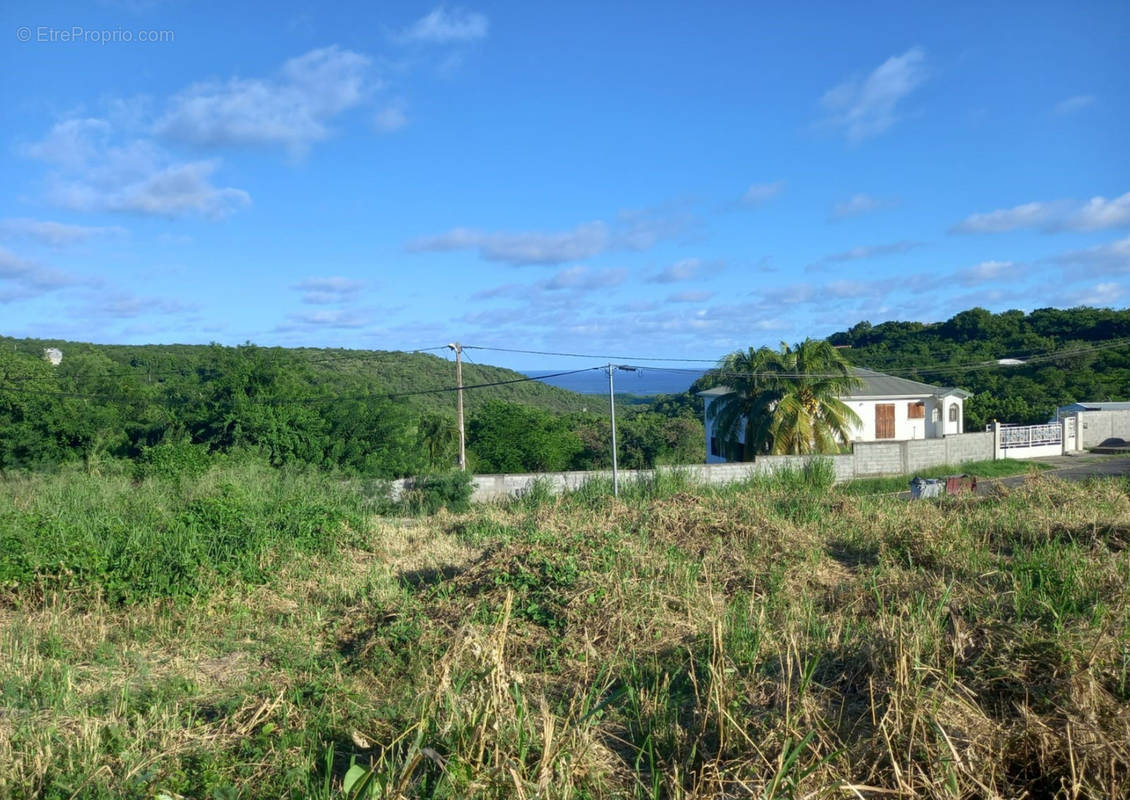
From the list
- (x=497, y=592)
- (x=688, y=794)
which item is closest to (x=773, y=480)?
(x=497, y=592)

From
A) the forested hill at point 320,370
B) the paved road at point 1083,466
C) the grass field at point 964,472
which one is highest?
the forested hill at point 320,370

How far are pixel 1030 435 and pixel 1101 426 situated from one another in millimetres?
5544

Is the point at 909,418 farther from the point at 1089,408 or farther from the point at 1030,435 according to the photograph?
the point at 1089,408

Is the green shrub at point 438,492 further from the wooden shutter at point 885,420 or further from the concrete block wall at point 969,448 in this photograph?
the wooden shutter at point 885,420

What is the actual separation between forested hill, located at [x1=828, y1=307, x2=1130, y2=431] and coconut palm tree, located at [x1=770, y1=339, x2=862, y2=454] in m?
14.1

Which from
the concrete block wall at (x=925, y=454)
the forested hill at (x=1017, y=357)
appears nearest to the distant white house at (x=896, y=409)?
the concrete block wall at (x=925, y=454)

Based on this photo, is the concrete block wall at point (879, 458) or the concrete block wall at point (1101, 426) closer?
the concrete block wall at point (879, 458)

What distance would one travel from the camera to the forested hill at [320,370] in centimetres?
2525

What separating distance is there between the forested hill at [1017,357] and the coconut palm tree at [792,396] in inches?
560

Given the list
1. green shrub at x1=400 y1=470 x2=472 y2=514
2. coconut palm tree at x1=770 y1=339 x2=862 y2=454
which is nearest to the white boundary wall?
green shrub at x1=400 y1=470 x2=472 y2=514

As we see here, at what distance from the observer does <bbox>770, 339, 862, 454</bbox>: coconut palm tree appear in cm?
2566

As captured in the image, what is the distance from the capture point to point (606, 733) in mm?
3850

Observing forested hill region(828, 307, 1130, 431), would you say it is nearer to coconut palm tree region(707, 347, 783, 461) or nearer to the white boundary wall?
the white boundary wall

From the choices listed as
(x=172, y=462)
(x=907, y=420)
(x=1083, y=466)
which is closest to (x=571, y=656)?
(x=172, y=462)
